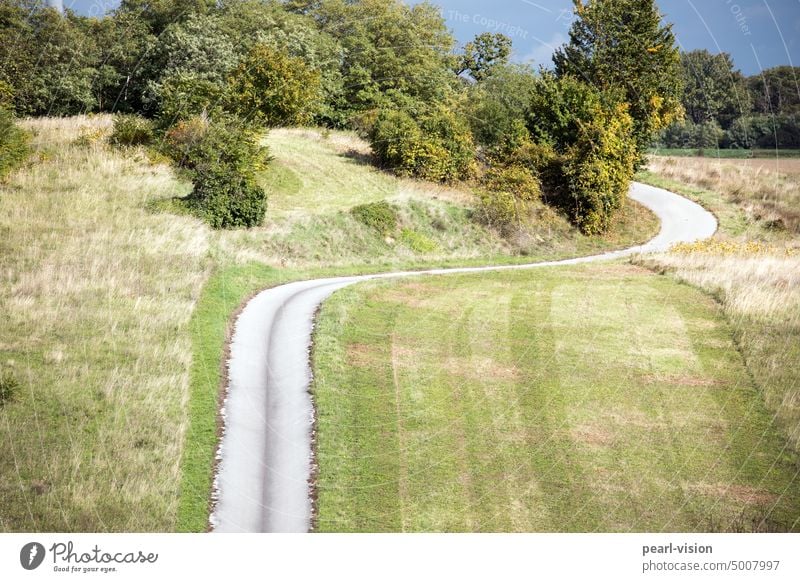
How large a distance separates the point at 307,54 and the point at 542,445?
170ft

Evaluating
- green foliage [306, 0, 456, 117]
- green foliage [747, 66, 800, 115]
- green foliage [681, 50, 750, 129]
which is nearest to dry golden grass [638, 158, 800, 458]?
green foliage [681, 50, 750, 129]

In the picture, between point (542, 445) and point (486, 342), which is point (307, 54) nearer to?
point (486, 342)

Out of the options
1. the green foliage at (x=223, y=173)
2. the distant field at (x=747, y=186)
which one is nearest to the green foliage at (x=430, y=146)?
the green foliage at (x=223, y=173)

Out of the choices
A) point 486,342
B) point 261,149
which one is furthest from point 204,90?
point 486,342

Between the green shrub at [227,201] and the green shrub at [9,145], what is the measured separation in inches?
278

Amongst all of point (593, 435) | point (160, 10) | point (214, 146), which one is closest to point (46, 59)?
point (160, 10)

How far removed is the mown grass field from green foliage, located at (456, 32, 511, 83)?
97.1ft

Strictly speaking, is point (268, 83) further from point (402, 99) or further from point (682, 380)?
point (682, 380)

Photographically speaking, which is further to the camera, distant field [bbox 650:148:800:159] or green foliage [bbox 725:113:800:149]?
distant field [bbox 650:148:800:159]

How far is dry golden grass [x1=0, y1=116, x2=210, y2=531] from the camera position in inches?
570

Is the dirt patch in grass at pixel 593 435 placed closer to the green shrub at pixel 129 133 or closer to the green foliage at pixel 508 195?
the green foliage at pixel 508 195

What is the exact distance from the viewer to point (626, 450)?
57.9ft

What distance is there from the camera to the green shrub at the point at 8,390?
16.7 metres

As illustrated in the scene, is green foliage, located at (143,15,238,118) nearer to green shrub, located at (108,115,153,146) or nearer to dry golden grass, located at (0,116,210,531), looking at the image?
green shrub, located at (108,115,153,146)
